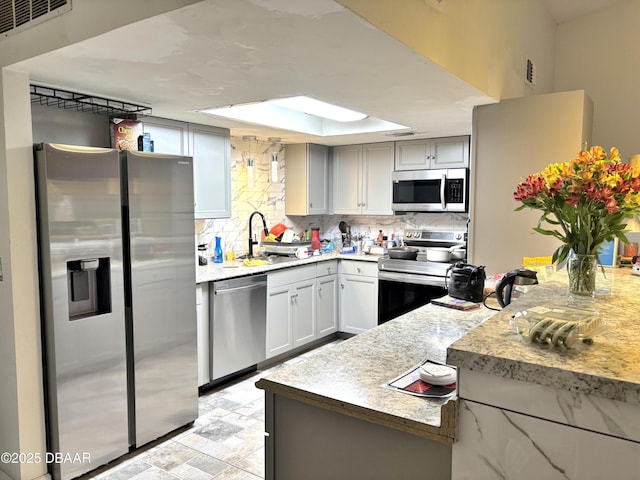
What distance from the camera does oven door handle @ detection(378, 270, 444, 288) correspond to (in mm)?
4238

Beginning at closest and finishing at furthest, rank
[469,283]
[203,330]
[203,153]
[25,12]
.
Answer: [25,12] < [469,283] < [203,330] < [203,153]

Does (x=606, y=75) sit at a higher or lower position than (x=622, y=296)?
higher

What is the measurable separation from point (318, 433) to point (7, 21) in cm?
229

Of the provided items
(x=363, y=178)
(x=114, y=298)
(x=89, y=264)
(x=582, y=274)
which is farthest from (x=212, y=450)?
(x=363, y=178)

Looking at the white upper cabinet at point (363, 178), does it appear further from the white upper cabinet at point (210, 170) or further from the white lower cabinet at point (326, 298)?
the white upper cabinet at point (210, 170)

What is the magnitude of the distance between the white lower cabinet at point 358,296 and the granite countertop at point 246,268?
87 mm

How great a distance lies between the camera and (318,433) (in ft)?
5.20

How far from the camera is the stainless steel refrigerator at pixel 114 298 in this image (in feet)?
7.84

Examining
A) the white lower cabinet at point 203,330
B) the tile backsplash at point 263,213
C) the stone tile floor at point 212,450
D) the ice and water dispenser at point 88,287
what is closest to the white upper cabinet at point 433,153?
the tile backsplash at point 263,213

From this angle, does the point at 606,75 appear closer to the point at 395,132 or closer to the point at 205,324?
the point at 395,132

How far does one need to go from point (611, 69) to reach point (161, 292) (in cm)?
393

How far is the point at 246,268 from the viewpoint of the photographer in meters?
3.83

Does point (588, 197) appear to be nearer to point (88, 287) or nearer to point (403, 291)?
point (88, 287)

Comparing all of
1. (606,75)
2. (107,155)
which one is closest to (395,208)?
(606,75)
